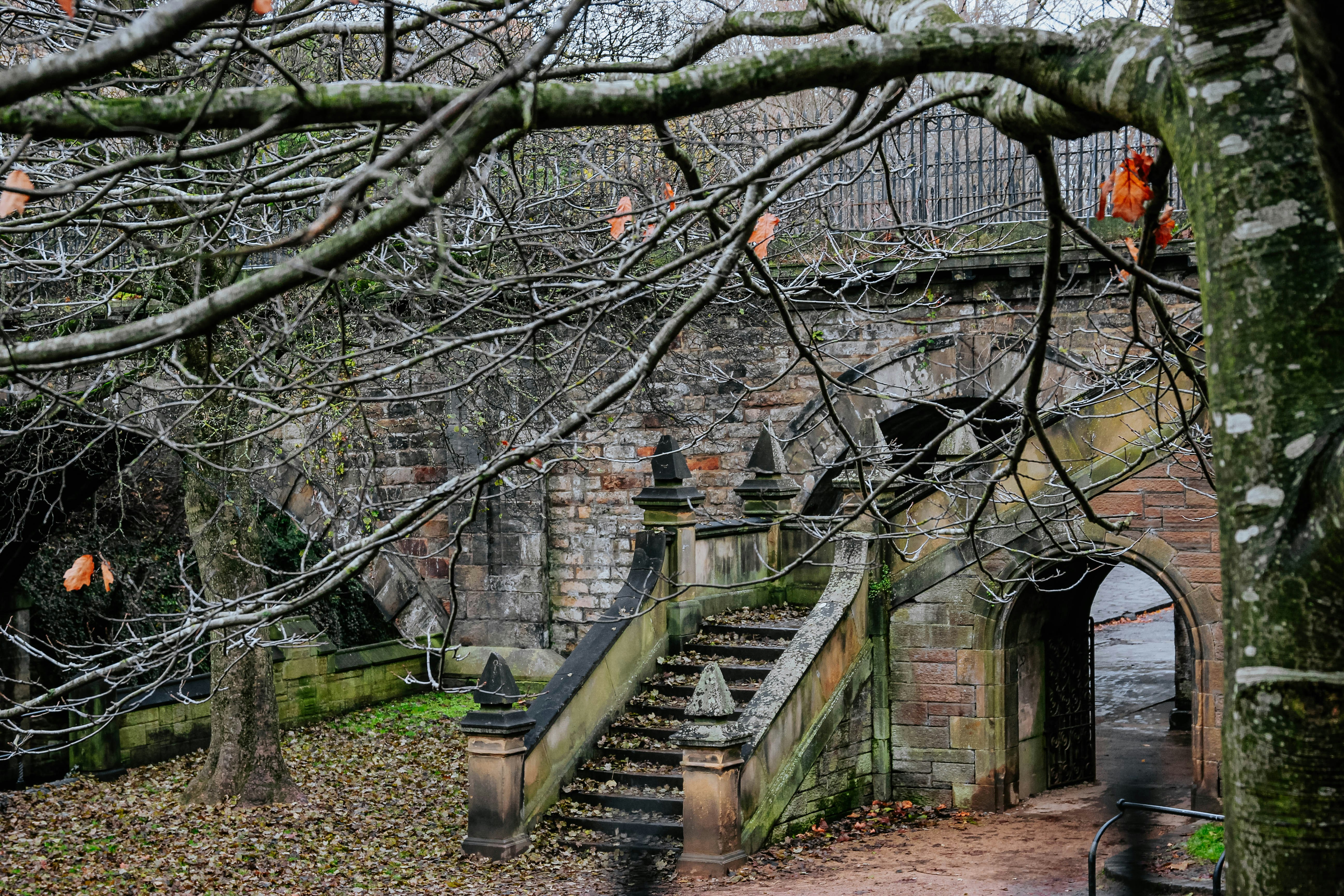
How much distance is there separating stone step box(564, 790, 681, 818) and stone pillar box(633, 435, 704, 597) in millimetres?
1995

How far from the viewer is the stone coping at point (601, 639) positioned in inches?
394

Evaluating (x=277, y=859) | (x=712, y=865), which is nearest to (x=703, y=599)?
(x=712, y=865)

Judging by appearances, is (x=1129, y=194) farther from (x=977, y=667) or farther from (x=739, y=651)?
(x=739, y=651)

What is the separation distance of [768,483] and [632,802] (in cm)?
349

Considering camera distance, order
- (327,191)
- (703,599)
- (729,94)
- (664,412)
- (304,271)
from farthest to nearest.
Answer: (664,412), (703,599), (327,191), (729,94), (304,271)

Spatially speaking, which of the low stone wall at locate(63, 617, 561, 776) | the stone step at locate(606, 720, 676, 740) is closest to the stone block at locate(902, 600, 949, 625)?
the stone step at locate(606, 720, 676, 740)

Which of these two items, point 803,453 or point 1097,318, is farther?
point 803,453

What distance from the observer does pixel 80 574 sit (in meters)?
8.51

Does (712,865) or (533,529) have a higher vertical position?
(533,529)

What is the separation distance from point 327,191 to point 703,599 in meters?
8.35

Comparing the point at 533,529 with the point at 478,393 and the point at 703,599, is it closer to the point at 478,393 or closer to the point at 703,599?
the point at 478,393

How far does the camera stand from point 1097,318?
1194cm

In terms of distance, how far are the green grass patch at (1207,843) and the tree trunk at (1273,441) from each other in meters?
6.71

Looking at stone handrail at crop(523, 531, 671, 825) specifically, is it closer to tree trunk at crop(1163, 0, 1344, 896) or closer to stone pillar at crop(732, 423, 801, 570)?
stone pillar at crop(732, 423, 801, 570)
